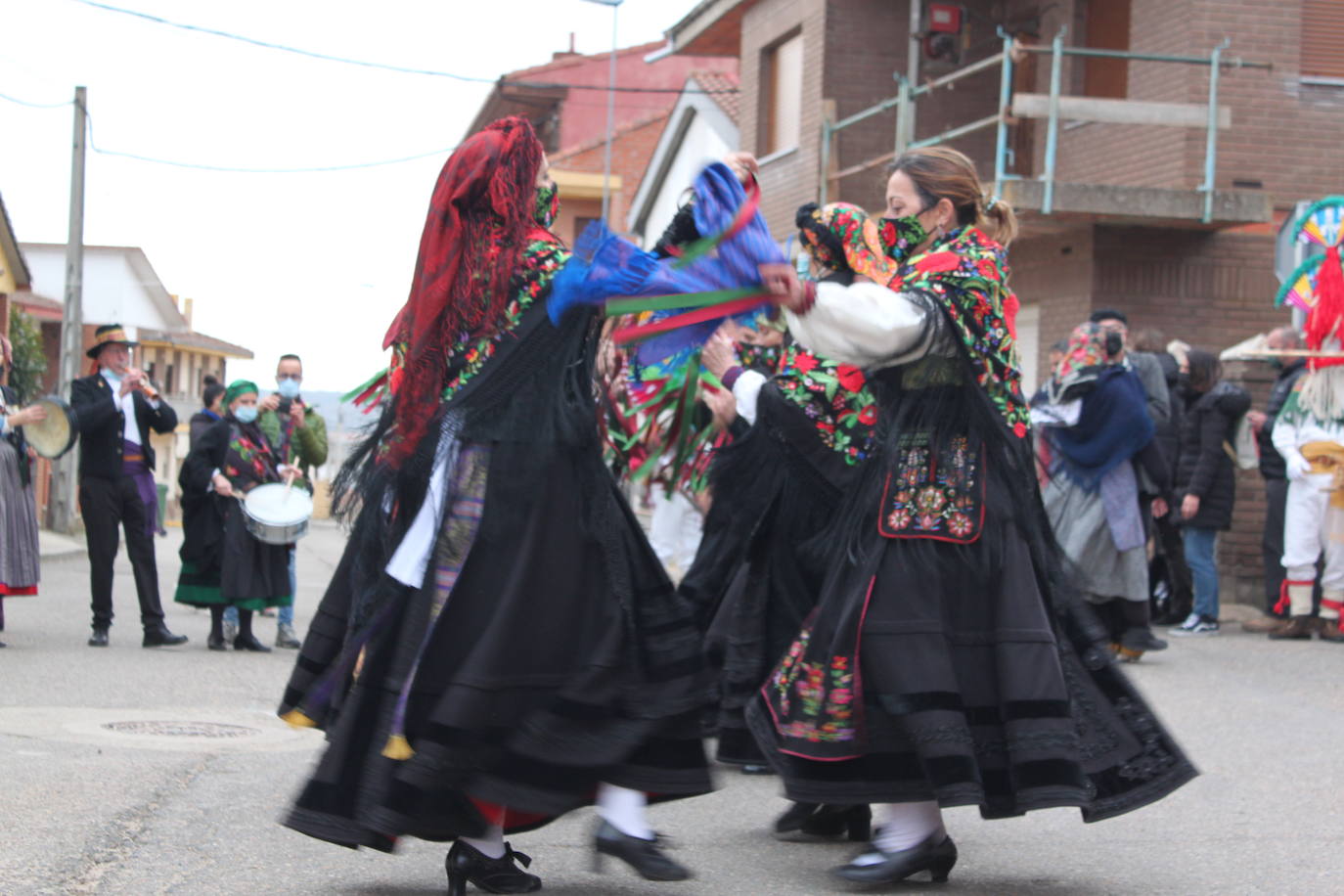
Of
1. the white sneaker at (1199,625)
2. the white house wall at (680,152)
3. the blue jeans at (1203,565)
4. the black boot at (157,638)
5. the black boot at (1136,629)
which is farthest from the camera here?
the white house wall at (680,152)

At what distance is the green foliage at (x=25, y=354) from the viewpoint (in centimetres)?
2573

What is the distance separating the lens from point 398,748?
4.01 meters

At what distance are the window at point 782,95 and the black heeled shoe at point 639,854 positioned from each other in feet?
56.3

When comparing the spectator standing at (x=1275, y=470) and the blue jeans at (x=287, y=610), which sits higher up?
the spectator standing at (x=1275, y=470)

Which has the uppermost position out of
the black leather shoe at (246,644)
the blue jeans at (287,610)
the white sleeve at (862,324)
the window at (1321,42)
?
the window at (1321,42)

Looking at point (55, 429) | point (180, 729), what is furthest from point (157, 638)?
point (180, 729)

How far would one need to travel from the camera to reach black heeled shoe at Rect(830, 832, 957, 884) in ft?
14.6

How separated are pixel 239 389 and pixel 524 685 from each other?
6.91 m

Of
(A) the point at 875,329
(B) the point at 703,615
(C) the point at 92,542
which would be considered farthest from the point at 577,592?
(C) the point at 92,542

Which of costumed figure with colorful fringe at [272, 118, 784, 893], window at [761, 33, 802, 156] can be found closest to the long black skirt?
costumed figure with colorful fringe at [272, 118, 784, 893]

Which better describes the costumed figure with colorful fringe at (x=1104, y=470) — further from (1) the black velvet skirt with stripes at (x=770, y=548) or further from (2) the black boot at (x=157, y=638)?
(2) the black boot at (x=157, y=638)

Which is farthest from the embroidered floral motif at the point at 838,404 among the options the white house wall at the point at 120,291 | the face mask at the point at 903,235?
the white house wall at the point at 120,291

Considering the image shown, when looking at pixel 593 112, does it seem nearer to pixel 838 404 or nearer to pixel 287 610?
pixel 287 610

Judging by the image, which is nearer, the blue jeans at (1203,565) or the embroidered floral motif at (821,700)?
the embroidered floral motif at (821,700)
